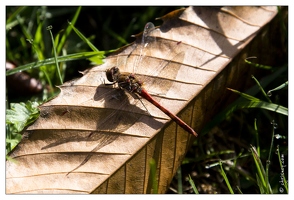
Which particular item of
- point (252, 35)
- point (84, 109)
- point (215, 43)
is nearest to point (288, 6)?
point (252, 35)

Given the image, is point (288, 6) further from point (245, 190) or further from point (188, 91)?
point (245, 190)

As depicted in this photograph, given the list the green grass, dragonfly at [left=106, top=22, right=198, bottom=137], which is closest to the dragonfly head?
dragonfly at [left=106, top=22, right=198, bottom=137]

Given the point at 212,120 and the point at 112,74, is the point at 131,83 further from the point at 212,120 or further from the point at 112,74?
the point at 212,120

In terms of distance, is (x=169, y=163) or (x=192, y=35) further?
(x=192, y=35)

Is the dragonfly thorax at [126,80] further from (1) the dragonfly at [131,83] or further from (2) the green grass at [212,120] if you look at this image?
(2) the green grass at [212,120]

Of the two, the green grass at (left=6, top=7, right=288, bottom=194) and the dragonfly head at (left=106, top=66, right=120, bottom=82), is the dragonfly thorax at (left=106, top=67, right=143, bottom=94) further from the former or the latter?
the green grass at (left=6, top=7, right=288, bottom=194)

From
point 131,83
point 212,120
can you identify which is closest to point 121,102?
point 131,83
